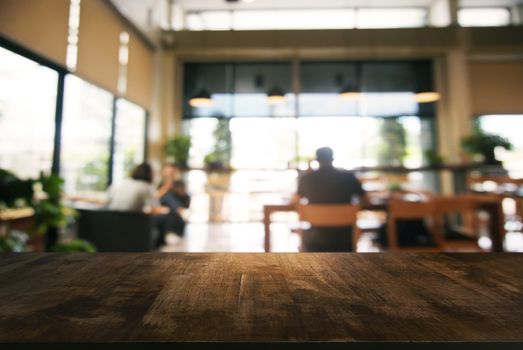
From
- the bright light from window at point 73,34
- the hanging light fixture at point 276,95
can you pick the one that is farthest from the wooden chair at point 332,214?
the hanging light fixture at point 276,95

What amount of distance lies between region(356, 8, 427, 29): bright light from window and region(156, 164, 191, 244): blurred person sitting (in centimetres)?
592

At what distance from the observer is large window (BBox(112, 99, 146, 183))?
196 inches

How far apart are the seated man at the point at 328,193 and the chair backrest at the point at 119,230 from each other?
151cm

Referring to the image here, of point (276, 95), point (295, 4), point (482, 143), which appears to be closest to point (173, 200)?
point (276, 95)

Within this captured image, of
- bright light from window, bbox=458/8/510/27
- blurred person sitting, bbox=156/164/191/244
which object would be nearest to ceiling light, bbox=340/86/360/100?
blurred person sitting, bbox=156/164/191/244

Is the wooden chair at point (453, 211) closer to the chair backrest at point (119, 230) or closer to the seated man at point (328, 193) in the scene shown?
the seated man at point (328, 193)

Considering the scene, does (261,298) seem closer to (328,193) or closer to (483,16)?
(328,193)

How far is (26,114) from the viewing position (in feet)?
10.4

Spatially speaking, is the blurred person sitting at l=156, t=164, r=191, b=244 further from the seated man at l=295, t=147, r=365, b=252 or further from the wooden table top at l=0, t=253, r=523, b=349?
the wooden table top at l=0, t=253, r=523, b=349

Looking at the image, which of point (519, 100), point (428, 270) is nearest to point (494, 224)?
point (428, 270)

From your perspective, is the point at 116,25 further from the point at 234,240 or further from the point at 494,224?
the point at 494,224

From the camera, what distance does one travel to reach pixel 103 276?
0.67 meters

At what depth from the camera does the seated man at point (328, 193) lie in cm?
260

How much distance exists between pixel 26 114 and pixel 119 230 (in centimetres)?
173
